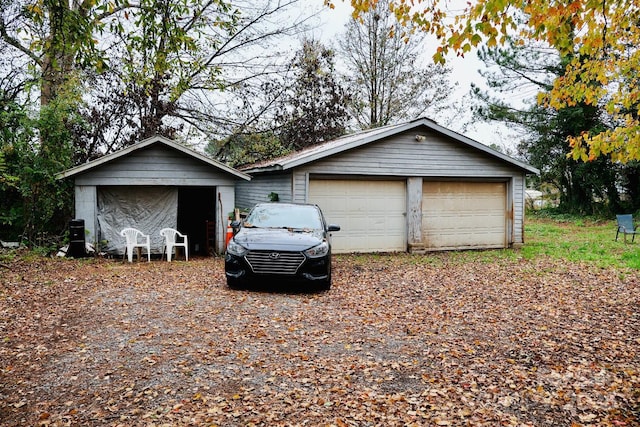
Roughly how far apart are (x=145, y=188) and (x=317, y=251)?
7.44 meters

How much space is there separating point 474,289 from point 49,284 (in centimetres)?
810

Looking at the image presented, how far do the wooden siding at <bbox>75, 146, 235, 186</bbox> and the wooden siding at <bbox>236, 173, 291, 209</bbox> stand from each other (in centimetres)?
173

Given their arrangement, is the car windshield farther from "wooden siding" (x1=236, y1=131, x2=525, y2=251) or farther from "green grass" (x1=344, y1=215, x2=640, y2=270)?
"wooden siding" (x1=236, y1=131, x2=525, y2=251)

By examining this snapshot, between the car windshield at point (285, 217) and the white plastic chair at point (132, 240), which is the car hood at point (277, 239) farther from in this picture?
the white plastic chair at point (132, 240)

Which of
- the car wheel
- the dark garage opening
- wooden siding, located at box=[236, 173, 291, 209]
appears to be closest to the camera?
the car wheel

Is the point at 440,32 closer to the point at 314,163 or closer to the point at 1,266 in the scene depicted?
the point at 314,163

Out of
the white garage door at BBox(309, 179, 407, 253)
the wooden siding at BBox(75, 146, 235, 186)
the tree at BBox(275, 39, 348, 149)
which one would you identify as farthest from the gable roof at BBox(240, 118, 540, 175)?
the tree at BBox(275, 39, 348, 149)

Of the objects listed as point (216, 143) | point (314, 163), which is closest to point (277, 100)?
point (216, 143)

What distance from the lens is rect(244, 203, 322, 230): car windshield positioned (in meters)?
9.14

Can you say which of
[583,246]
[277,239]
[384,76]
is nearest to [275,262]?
[277,239]

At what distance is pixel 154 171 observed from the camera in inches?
500

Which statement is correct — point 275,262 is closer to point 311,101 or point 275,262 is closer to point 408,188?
point 408,188

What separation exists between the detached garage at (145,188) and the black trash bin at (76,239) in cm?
39

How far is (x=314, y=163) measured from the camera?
13000 millimetres
